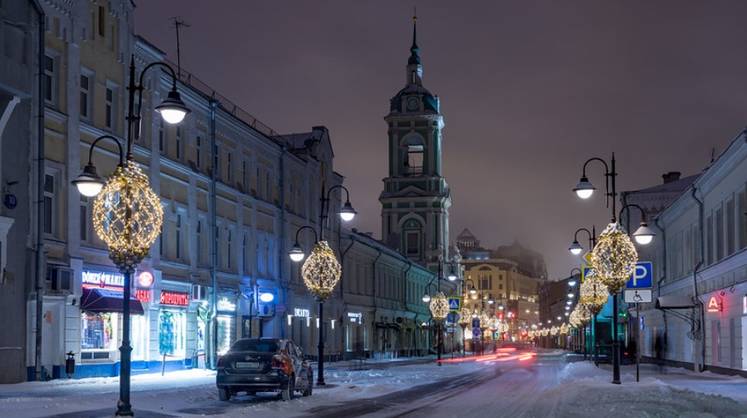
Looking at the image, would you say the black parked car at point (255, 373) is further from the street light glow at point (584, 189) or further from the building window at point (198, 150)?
the building window at point (198, 150)

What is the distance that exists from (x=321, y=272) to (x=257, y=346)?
278 inches

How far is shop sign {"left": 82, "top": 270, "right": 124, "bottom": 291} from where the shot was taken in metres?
32.8

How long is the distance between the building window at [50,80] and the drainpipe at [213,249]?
44.0 ft

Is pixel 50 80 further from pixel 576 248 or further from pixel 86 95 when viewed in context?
pixel 576 248

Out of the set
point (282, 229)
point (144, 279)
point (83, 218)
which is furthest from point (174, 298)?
point (282, 229)

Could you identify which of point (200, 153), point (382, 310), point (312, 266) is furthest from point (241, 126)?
point (382, 310)

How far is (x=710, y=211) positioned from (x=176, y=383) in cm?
2217

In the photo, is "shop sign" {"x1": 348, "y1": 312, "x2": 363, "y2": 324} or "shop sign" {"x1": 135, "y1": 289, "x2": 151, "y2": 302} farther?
"shop sign" {"x1": 348, "y1": 312, "x2": 363, "y2": 324}

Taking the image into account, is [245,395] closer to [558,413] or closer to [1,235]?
[1,235]

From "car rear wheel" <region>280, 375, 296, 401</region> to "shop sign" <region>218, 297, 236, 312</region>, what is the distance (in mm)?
19758

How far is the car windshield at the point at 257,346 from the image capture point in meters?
25.8

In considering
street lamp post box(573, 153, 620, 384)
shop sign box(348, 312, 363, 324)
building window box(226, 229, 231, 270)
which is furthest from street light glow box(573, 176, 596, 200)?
shop sign box(348, 312, 363, 324)

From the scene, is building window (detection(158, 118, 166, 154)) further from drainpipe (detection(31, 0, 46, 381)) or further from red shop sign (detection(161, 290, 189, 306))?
drainpipe (detection(31, 0, 46, 381))

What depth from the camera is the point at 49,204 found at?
3111cm
